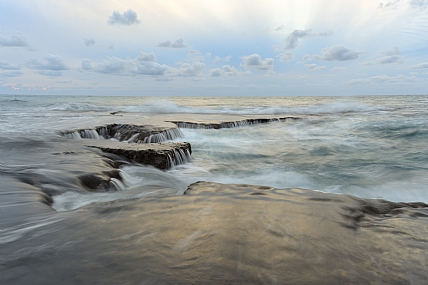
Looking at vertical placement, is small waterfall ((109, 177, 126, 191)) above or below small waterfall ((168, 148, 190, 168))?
above

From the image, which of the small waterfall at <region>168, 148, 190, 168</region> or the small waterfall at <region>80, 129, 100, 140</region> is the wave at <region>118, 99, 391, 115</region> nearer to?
the small waterfall at <region>80, 129, 100, 140</region>

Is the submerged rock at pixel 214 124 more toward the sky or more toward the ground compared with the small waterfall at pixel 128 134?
more toward the ground

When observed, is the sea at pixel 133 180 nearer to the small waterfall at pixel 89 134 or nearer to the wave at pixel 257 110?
the small waterfall at pixel 89 134

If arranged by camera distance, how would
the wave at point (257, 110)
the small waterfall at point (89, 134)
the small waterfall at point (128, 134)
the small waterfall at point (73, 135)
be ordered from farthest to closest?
the wave at point (257, 110) < the small waterfall at point (89, 134) < the small waterfall at point (128, 134) < the small waterfall at point (73, 135)

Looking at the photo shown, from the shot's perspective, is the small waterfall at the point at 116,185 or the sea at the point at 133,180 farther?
the small waterfall at the point at 116,185

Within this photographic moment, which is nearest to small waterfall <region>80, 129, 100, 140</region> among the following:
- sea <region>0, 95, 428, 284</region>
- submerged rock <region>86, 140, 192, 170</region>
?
sea <region>0, 95, 428, 284</region>

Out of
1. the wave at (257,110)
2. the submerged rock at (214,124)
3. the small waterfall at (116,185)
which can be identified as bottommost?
the wave at (257,110)

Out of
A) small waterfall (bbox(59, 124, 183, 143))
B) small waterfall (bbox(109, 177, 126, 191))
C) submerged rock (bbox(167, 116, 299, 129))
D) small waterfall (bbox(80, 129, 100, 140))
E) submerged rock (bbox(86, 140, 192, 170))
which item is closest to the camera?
small waterfall (bbox(109, 177, 126, 191))

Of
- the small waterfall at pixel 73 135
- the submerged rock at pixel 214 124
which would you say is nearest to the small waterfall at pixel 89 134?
the small waterfall at pixel 73 135

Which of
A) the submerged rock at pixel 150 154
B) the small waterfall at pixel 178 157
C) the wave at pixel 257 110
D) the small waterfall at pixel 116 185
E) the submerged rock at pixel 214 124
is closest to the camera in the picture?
the small waterfall at pixel 116 185

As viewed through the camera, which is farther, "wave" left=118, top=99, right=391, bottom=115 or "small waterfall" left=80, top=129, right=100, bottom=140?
"wave" left=118, top=99, right=391, bottom=115

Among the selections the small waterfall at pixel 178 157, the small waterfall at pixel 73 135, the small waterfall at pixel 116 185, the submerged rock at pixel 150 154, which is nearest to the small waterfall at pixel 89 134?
the small waterfall at pixel 73 135

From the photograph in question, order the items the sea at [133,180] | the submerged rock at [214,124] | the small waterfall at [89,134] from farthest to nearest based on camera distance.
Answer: the submerged rock at [214,124]
the small waterfall at [89,134]
the sea at [133,180]

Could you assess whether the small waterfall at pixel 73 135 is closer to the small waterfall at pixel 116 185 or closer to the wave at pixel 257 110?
the small waterfall at pixel 116 185
